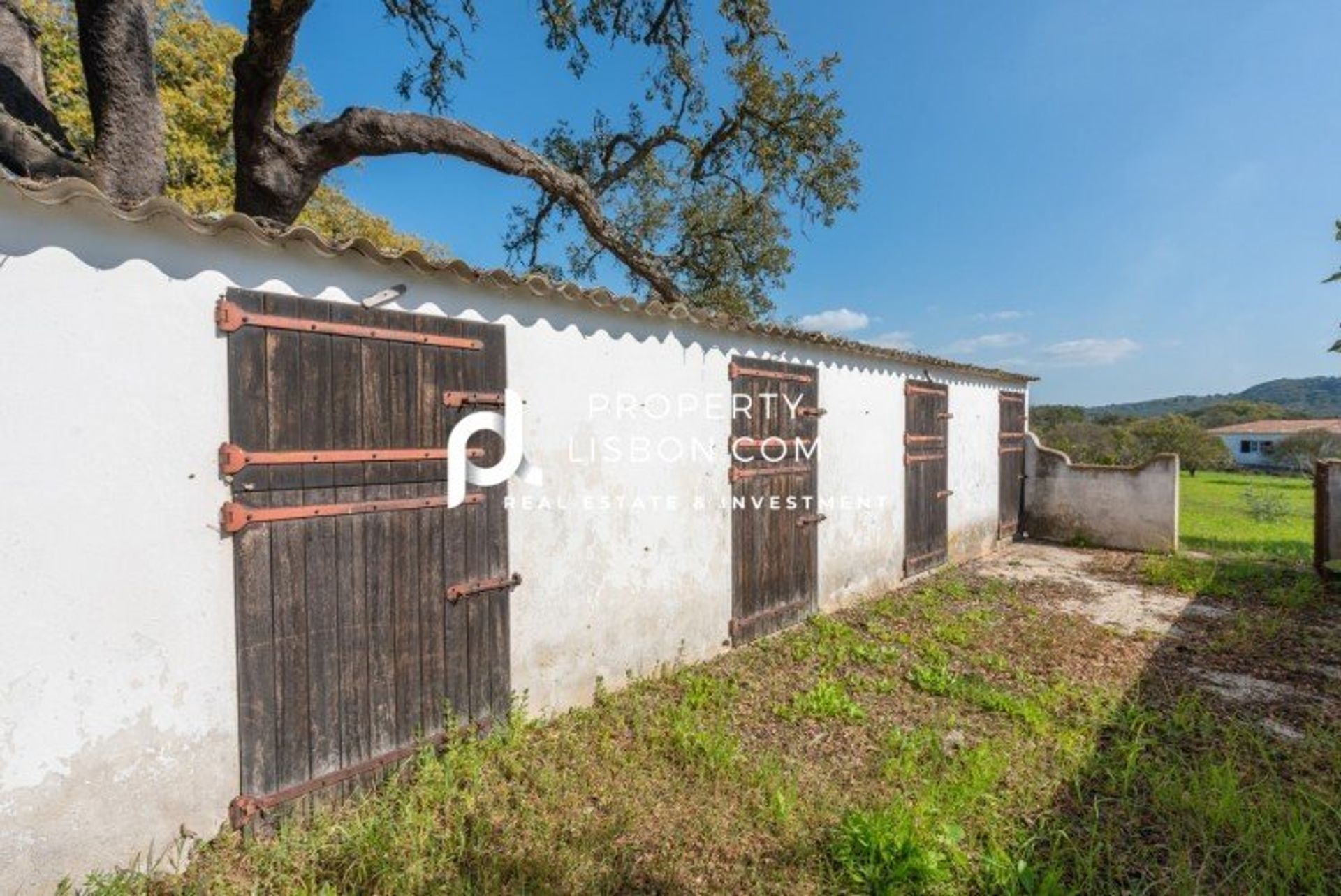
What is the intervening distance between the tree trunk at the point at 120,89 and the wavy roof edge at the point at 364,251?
4.16 m

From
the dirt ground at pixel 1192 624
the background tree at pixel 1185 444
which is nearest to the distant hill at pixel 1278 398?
the background tree at pixel 1185 444

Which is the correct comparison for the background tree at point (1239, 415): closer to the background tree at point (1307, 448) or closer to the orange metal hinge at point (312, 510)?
the background tree at point (1307, 448)

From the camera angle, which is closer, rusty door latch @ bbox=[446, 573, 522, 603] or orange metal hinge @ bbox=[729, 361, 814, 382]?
rusty door latch @ bbox=[446, 573, 522, 603]

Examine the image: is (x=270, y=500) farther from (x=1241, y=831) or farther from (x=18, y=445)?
(x=1241, y=831)

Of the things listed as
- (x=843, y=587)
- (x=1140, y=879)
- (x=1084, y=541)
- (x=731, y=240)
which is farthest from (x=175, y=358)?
(x=1084, y=541)

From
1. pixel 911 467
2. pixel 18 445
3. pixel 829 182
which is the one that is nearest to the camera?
pixel 18 445

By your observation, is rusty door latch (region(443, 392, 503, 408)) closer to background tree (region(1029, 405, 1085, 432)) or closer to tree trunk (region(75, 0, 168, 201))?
tree trunk (region(75, 0, 168, 201))

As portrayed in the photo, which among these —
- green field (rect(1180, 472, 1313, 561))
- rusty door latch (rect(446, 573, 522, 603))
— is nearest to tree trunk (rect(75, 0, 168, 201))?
rusty door latch (rect(446, 573, 522, 603))

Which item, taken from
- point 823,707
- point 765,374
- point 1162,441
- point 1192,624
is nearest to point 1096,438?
point 1162,441

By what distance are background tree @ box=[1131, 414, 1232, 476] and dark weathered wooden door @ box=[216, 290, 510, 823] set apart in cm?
3655

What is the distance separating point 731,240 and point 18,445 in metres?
11.0

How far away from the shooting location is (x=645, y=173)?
11.7m

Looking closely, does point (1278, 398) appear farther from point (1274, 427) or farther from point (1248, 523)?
point (1248, 523)

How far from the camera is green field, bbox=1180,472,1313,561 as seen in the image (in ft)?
31.3
